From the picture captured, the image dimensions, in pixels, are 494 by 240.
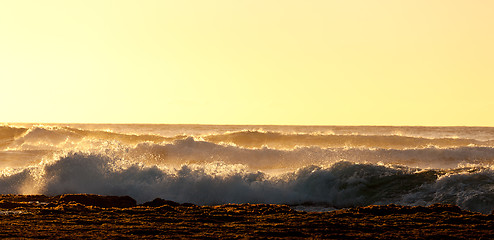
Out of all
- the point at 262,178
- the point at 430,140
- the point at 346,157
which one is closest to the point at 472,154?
the point at 346,157

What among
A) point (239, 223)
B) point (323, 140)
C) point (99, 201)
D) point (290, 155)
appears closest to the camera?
point (239, 223)

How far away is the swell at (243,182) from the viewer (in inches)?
661

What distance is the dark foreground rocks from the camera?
8438mm

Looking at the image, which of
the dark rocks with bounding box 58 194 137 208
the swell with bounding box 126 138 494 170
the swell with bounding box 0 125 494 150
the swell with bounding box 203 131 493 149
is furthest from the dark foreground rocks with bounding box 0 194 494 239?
the swell with bounding box 203 131 493 149

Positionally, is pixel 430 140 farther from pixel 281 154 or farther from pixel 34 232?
pixel 34 232

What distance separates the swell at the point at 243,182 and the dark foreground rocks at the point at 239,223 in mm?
5599

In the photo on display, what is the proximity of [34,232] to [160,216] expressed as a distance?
2.41m

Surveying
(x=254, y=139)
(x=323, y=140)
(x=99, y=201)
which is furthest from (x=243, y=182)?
(x=323, y=140)

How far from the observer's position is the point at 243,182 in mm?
18641

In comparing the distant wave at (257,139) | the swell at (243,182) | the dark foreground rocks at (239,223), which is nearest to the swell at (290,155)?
the distant wave at (257,139)

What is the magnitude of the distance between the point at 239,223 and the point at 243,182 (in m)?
8.91

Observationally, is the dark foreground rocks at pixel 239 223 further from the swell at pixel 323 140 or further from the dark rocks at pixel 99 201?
the swell at pixel 323 140

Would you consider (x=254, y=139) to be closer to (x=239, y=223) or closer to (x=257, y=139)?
(x=257, y=139)

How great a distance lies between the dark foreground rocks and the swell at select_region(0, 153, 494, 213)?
560 cm
